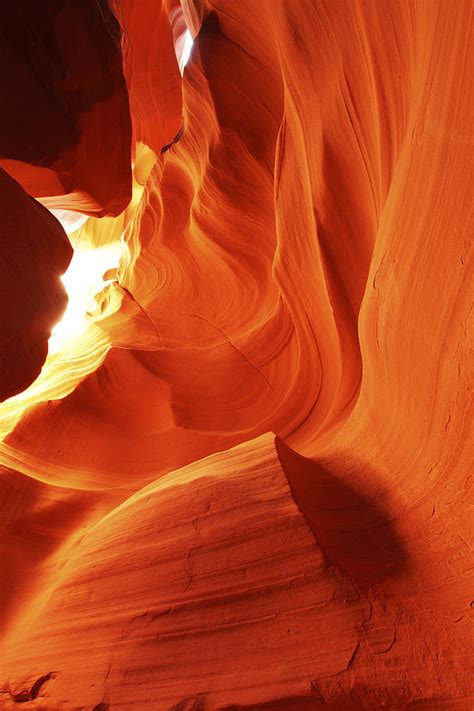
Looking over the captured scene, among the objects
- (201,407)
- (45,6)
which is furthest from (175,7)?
(201,407)

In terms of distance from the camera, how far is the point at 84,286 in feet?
24.9

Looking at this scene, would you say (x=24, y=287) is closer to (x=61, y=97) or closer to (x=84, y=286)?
(x=61, y=97)

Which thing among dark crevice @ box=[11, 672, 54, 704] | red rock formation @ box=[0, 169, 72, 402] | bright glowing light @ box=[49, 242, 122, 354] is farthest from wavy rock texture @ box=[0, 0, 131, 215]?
dark crevice @ box=[11, 672, 54, 704]

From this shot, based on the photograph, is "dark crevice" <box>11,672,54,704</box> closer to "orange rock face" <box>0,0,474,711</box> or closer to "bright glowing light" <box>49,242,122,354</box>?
"orange rock face" <box>0,0,474,711</box>

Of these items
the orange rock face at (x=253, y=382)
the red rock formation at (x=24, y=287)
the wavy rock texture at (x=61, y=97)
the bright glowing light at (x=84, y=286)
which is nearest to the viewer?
the orange rock face at (x=253, y=382)

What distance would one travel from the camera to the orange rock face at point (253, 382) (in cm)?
173

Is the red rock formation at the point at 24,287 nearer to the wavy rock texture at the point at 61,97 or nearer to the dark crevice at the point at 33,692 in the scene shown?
the wavy rock texture at the point at 61,97

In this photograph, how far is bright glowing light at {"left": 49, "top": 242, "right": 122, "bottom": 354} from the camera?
6223 millimetres

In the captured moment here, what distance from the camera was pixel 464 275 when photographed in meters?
1.74

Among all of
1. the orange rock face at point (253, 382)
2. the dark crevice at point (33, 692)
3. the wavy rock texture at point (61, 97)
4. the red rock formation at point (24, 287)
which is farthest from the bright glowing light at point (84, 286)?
the dark crevice at point (33, 692)

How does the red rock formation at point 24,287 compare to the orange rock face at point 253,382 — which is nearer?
the orange rock face at point 253,382

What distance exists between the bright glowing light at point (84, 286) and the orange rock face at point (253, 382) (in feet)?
0.58

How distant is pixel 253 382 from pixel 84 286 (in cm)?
401

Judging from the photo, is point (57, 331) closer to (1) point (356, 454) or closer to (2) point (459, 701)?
(1) point (356, 454)
